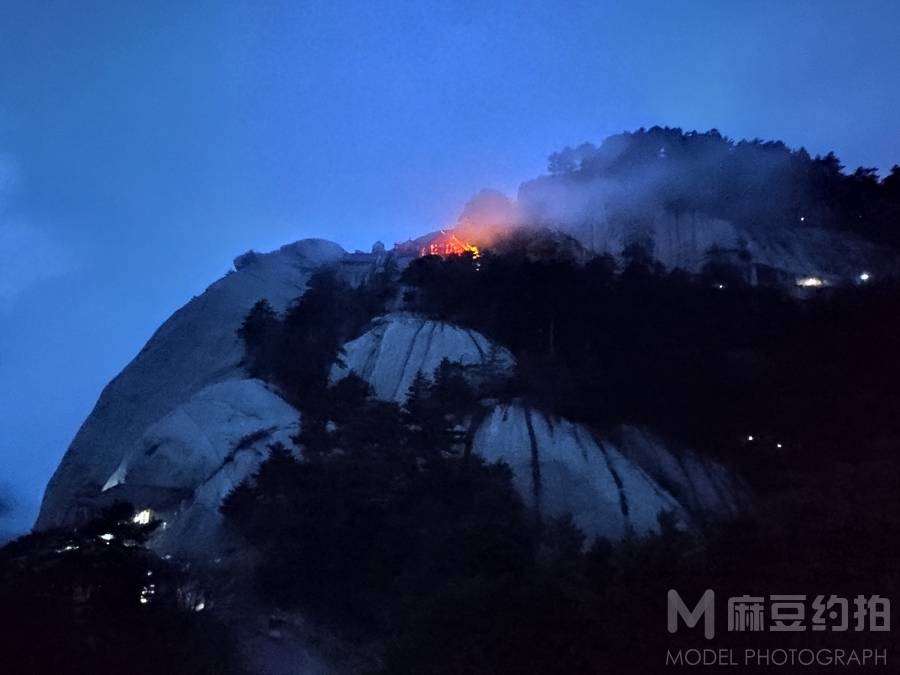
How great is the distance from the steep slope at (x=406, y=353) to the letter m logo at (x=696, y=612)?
19.7 m

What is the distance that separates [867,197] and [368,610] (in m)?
37.0

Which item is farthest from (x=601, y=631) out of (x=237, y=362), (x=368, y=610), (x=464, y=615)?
(x=237, y=362)

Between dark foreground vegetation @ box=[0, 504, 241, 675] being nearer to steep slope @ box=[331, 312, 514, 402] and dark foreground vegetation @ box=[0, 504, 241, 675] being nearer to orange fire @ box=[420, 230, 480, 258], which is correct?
steep slope @ box=[331, 312, 514, 402]

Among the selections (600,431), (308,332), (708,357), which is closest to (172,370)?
(308,332)

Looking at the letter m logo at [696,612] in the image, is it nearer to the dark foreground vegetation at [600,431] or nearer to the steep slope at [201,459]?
the dark foreground vegetation at [600,431]

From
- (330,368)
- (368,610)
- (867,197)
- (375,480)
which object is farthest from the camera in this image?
(867,197)

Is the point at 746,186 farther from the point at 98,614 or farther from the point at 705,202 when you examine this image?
the point at 98,614

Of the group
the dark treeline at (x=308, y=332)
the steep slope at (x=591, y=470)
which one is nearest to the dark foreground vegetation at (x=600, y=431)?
the dark treeline at (x=308, y=332)

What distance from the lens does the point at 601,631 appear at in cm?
1545

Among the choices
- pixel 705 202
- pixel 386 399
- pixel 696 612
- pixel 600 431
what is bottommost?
pixel 696 612

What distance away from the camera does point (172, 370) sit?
43.9 m

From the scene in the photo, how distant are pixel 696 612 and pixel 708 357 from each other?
19299 mm


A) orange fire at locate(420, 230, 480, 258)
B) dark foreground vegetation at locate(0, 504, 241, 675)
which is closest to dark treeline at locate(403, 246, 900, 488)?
orange fire at locate(420, 230, 480, 258)

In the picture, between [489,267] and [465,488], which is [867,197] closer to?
[489,267]
